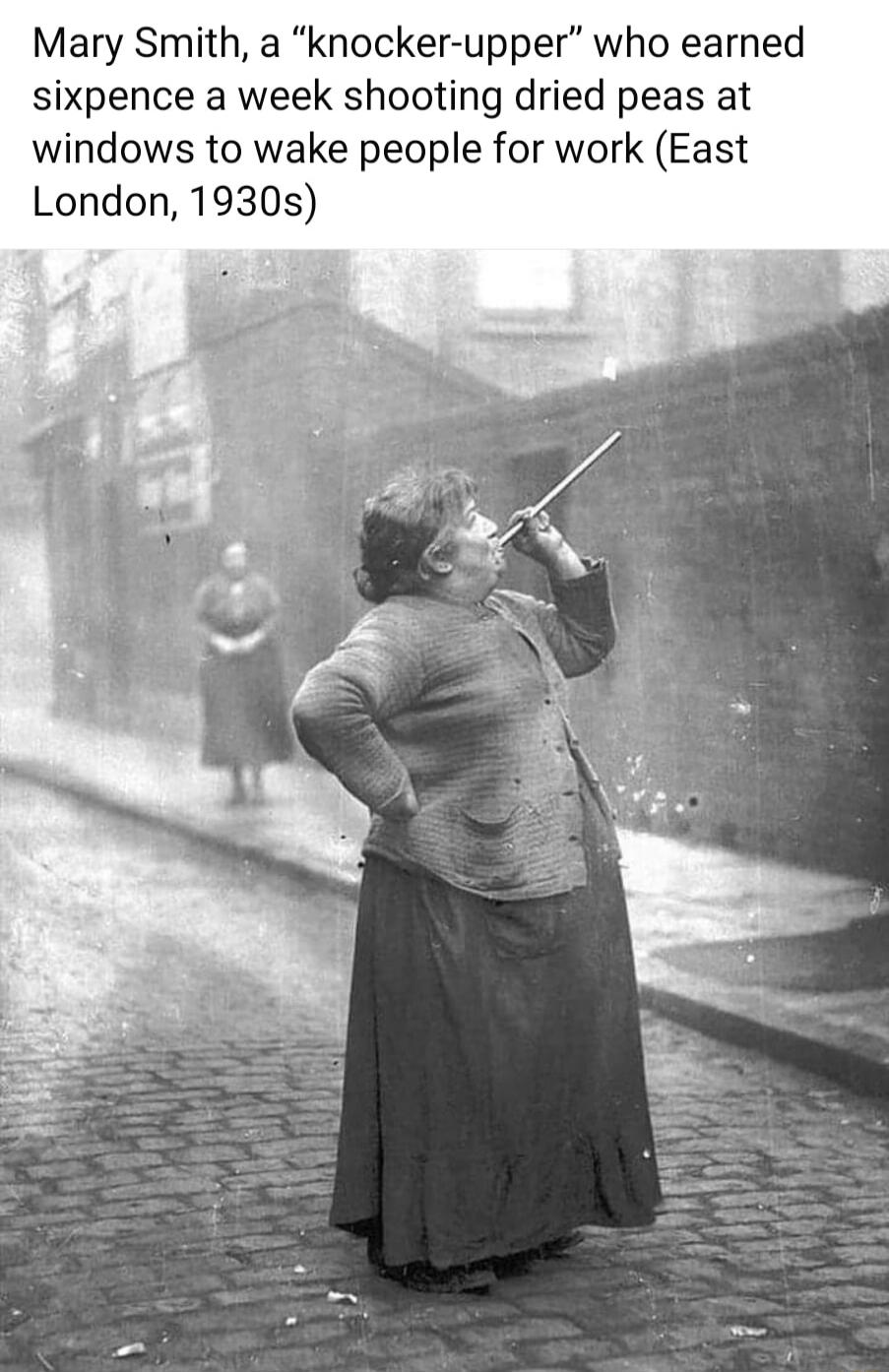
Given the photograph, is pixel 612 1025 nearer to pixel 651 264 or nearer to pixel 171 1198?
pixel 171 1198

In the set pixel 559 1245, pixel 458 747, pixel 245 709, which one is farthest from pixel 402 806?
pixel 559 1245

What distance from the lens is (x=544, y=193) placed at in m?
3.77

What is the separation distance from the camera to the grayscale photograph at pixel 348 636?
3.52m

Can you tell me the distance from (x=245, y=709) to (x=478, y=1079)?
123 centimetres

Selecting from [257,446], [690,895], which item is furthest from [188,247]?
[690,895]

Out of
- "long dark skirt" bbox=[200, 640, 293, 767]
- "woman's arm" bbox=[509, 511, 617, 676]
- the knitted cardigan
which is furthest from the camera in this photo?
"long dark skirt" bbox=[200, 640, 293, 767]

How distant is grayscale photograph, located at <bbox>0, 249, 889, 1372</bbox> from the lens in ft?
11.5

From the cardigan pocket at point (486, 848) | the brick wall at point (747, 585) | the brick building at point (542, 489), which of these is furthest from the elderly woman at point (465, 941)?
the brick wall at point (747, 585)

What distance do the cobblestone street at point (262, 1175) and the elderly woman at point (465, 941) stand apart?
0.61ft

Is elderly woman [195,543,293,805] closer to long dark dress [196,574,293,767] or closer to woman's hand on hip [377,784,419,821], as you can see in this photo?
long dark dress [196,574,293,767]

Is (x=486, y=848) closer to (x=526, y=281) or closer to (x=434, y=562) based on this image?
(x=434, y=562)

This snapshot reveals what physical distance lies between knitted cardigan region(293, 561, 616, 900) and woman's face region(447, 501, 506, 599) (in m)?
0.05

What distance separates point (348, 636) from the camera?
11.4ft

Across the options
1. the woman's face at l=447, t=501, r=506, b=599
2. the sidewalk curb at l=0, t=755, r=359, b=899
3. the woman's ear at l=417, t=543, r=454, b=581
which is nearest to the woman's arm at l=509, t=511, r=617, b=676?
the woman's face at l=447, t=501, r=506, b=599
